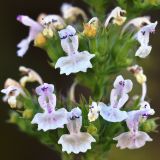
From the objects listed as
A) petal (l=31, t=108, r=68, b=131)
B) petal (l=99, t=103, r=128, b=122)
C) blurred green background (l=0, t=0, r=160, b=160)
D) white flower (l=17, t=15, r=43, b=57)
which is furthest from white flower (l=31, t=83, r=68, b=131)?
blurred green background (l=0, t=0, r=160, b=160)

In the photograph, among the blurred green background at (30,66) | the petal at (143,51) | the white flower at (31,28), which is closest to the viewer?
the petal at (143,51)

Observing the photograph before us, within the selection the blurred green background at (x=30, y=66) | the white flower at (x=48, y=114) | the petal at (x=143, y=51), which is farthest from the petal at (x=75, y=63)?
the blurred green background at (x=30, y=66)

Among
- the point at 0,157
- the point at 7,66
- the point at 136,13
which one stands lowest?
the point at 136,13

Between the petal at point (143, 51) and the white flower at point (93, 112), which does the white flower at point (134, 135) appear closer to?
the white flower at point (93, 112)

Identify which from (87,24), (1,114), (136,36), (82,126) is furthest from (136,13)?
(1,114)

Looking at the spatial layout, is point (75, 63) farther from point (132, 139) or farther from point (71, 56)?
point (132, 139)

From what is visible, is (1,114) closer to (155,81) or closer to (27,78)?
(155,81)
